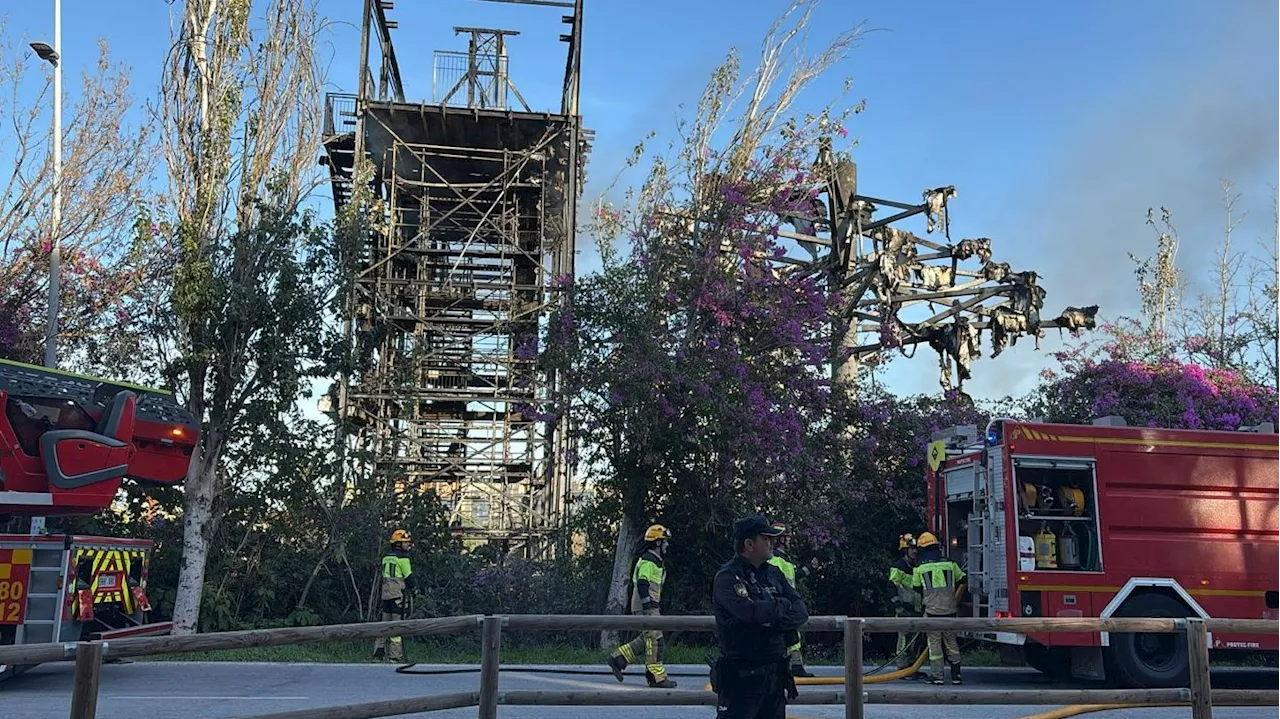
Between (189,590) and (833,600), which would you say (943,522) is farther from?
(189,590)

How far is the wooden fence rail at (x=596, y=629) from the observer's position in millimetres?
5191

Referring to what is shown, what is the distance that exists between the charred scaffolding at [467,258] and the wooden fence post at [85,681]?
50.8ft

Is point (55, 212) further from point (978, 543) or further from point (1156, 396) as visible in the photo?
point (1156, 396)

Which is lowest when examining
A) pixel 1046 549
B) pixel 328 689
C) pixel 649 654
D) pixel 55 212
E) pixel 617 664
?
pixel 328 689

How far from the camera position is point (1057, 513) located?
11695 millimetres

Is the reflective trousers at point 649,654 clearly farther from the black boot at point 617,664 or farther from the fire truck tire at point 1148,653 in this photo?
the fire truck tire at point 1148,653

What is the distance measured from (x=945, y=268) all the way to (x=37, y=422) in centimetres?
1582

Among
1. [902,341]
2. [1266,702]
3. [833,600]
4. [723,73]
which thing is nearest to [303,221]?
[723,73]

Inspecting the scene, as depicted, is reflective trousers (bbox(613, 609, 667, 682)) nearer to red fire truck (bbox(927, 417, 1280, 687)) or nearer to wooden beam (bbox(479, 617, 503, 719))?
red fire truck (bbox(927, 417, 1280, 687))

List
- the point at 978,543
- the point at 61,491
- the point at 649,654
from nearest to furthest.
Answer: the point at 649,654, the point at 61,491, the point at 978,543

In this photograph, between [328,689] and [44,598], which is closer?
[44,598]

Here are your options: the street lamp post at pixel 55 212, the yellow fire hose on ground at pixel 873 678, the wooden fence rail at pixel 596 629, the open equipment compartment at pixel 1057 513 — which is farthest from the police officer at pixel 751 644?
the street lamp post at pixel 55 212

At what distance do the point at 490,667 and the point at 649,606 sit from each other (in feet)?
14.5

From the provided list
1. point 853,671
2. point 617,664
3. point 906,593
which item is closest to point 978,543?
point 906,593
